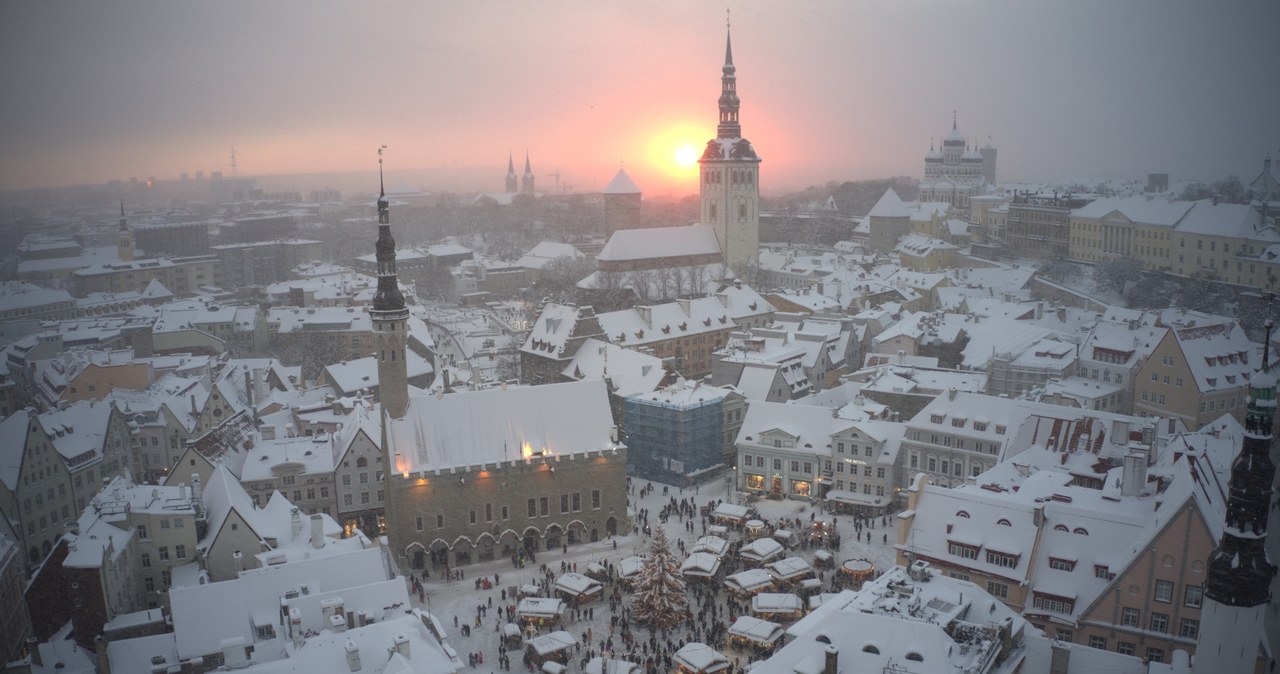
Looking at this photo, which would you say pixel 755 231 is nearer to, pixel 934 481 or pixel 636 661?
pixel 934 481

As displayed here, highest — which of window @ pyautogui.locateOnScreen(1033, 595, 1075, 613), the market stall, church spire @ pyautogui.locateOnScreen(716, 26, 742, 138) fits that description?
church spire @ pyautogui.locateOnScreen(716, 26, 742, 138)

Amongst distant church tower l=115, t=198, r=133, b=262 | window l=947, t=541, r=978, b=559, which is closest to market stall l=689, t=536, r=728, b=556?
window l=947, t=541, r=978, b=559

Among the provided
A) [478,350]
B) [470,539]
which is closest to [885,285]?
[478,350]

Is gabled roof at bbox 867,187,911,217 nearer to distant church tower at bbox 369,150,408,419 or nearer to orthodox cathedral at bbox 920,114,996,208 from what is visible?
orthodox cathedral at bbox 920,114,996,208

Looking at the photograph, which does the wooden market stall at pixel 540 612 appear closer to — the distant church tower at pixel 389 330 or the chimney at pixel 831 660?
the distant church tower at pixel 389 330

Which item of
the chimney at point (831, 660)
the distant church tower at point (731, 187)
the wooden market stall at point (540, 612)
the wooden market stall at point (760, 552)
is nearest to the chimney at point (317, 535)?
the wooden market stall at point (540, 612)

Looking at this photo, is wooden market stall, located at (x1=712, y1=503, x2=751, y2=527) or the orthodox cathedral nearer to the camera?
wooden market stall, located at (x1=712, y1=503, x2=751, y2=527)

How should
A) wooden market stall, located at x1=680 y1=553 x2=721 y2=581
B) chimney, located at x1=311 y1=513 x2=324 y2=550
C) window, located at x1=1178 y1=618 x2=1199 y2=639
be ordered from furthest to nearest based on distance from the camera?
wooden market stall, located at x1=680 y1=553 x2=721 y2=581
chimney, located at x1=311 y1=513 x2=324 y2=550
window, located at x1=1178 y1=618 x2=1199 y2=639
